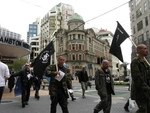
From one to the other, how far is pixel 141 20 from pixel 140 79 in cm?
3859

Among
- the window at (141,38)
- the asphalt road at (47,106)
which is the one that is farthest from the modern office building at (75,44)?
the asphalt road at (47,106)

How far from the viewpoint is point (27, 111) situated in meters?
7.25

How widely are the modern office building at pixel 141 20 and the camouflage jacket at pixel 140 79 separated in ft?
102

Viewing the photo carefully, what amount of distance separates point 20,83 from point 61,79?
181 inches

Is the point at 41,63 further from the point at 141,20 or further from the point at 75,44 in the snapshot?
the point at 75,44

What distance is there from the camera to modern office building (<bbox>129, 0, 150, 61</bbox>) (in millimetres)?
36656

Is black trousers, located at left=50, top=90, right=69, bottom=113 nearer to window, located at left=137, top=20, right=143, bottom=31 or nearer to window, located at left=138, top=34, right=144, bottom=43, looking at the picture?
window, located at left=138, top=34, right=144, bottom=43

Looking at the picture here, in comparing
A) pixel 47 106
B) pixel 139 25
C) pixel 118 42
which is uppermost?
pixel 139 25

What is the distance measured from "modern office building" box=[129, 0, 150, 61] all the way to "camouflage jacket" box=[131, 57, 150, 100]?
1226 inches

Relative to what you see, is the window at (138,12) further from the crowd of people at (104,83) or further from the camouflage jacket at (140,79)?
the camouflage jacket at (140,79)

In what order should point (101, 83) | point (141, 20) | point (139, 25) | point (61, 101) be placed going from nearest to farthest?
point (61, 101) < point (101, 83) < point (141, 20) < point (139, 25)

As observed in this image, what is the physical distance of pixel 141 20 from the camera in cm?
3953

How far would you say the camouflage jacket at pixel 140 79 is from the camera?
3.78m

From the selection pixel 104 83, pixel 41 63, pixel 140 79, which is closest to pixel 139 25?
pixel 41 63
